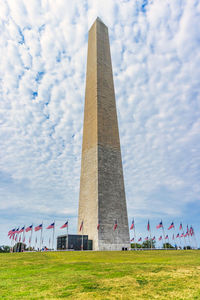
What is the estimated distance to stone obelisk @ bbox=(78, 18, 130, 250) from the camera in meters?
31.3

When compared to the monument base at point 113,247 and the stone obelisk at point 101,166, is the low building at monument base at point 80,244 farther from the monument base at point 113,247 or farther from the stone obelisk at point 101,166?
the stone obelisk at point 101,166

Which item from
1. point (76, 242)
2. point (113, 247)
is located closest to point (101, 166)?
point (76, 242)

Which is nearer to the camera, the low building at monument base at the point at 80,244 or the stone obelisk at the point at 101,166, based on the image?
the low building at monument base at the point at 80,244

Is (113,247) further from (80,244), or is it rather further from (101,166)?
(101,166)

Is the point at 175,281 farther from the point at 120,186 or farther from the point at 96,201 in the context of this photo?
the point at 120,186

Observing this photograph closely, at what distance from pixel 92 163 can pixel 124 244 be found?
12.4 m

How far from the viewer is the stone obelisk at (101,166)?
103 ft

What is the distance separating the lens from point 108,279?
33.2 feet

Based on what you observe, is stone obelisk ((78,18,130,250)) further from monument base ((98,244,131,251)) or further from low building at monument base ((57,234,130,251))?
low building at monument base ((57,234,130,251))

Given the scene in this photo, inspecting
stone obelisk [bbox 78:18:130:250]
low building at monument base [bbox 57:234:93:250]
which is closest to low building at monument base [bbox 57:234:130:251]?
low building at monument base [bbox 57:234:93:250]

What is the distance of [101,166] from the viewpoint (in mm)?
34031

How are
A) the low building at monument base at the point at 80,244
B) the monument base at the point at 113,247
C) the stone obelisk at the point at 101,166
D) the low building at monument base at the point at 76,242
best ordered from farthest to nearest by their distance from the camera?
the stone obelisk at the point at 101,166 → the low building at monument base at the point at 76,242 → the low building at monument base at the point at 80,244 → the monument base at the point at 113,247

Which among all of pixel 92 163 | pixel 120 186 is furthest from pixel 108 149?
pixel 120 186

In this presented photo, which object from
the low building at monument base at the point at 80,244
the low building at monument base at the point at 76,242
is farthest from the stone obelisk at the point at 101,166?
the low building at monument base at the point at 76,242
